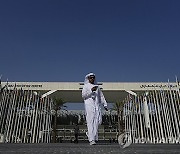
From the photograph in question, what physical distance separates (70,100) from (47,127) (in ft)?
67.1

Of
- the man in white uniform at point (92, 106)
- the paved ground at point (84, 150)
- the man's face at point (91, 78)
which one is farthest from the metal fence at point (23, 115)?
the paved ground at point (84, 150)

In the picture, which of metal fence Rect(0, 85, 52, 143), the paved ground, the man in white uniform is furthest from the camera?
metal fence Rect(0, 85, 52, 143)

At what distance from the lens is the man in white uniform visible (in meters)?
6.75

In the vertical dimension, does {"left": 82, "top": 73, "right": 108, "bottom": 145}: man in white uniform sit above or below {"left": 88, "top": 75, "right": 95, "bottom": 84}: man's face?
below

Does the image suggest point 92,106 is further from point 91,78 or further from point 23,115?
point 23,115

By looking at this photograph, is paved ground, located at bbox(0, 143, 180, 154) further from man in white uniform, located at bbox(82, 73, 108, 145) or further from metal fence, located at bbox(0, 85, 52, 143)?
metal fence, located at bbox(0, 85, 52, 143)

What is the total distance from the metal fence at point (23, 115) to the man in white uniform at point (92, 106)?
25.4 feet

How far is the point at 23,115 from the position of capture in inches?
631

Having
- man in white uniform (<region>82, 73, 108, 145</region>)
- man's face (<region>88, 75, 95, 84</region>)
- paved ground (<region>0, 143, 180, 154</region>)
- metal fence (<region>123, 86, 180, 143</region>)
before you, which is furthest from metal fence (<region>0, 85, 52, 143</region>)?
paved ground (<region>0, 143, 180, 154</region>)

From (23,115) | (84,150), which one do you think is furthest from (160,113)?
(84,150)

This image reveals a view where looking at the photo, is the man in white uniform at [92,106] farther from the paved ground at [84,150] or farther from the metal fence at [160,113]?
the metal fence at [160,113]

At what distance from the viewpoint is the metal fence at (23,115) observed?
13.6 meters

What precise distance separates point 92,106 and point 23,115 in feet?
34.1

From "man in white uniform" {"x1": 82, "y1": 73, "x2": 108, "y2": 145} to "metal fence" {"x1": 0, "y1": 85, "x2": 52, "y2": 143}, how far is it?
7.74m
